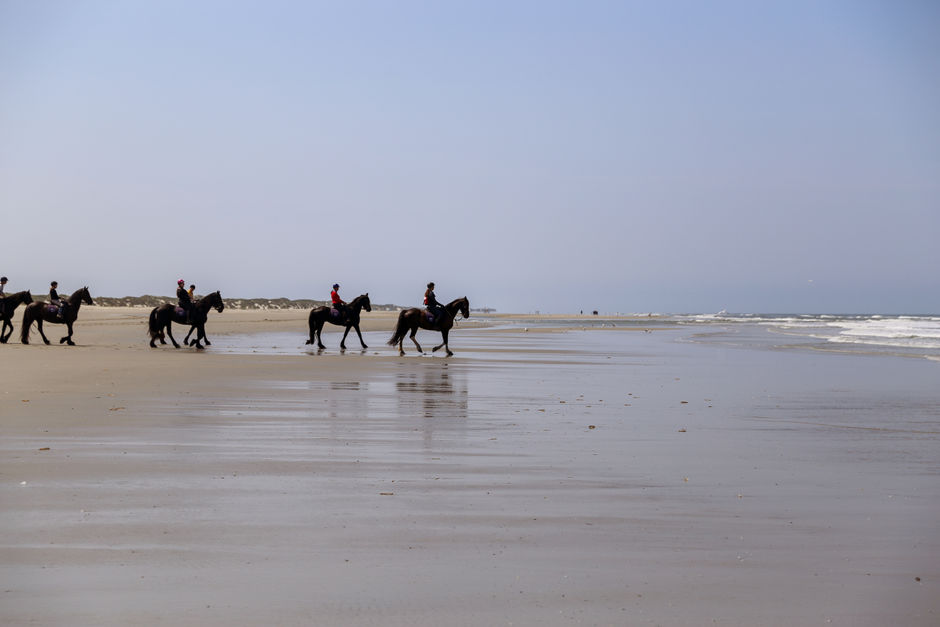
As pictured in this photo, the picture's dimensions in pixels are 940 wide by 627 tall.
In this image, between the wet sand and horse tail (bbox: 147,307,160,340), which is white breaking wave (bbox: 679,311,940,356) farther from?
horse tail (bbox: 147,307,160,340)

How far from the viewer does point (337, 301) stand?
1047 inches

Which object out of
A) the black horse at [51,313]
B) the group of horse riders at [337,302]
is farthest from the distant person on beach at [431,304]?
the black horse at [51,313]

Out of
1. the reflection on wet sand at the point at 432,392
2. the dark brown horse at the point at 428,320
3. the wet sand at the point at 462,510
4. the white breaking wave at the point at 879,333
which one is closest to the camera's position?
the wet sand at the point at 462,510

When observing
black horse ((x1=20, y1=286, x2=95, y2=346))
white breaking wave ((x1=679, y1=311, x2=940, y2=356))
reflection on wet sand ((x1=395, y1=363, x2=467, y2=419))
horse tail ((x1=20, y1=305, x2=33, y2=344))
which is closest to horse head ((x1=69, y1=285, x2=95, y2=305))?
black horse ((x1=20, y1=286, x2=95, y2=346))

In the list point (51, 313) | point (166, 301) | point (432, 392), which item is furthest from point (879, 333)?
point (166, 301)

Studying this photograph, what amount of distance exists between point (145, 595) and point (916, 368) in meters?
18.5

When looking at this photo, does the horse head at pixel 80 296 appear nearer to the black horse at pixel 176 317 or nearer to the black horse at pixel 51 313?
the black horse at pixel 51 313

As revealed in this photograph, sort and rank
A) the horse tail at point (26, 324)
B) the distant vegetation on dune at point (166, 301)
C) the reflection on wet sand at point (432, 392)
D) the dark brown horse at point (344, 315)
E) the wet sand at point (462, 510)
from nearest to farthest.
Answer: the wet sand at point (462, 510), the reflection on wet sand at point (432, 392), the horse tail at point (26, 324), the dark brown horse at point (344, 315), the distant vegetation on dune at point (166, 301)

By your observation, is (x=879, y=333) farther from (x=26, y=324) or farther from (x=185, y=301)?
(x=26, y=324)

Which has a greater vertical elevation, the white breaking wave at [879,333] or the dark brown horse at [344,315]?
the dark brown horse at [344,315]

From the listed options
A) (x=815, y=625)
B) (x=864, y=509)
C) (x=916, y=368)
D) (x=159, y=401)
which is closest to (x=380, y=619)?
(x=815, y=625)

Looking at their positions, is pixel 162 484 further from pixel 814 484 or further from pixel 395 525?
pixel 814 484

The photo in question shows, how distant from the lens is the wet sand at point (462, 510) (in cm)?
376

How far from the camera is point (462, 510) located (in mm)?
5402
